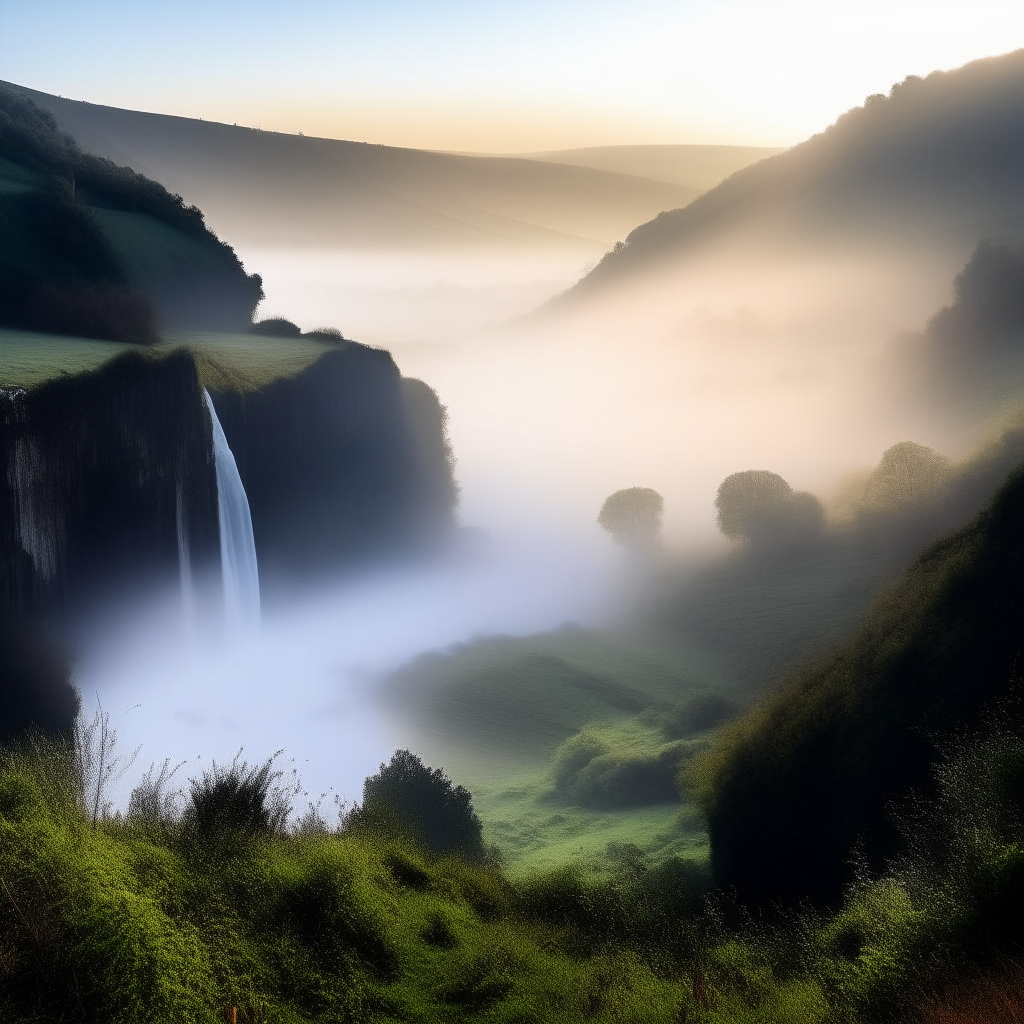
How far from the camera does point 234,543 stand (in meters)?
43.2

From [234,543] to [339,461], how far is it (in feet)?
49.4

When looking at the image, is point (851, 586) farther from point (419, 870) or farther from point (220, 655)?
point (419, 870)

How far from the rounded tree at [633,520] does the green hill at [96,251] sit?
93.5ft

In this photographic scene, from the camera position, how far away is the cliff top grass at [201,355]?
32.3 metres

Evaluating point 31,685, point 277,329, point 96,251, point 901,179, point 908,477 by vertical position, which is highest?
point 901,179

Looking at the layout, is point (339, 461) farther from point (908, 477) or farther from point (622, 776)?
point (908, 477)

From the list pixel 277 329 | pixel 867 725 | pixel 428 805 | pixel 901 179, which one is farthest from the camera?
pixel 901 179

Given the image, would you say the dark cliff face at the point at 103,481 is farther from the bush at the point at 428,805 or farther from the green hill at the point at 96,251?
the bush at the point at 428,805

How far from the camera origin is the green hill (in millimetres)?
46594

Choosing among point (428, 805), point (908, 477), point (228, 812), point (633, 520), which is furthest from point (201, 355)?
point (908, 477)

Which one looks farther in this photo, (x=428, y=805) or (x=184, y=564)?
(x=184, y=564)

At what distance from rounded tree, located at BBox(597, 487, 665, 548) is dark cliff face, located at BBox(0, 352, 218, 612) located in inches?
1395

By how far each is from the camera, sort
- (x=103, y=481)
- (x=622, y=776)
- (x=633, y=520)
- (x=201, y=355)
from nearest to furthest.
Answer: (x=103, y=481), (x=622, y=776), (x=201, y=355), (x=633, y=520)

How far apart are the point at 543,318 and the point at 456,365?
27.2 meters
